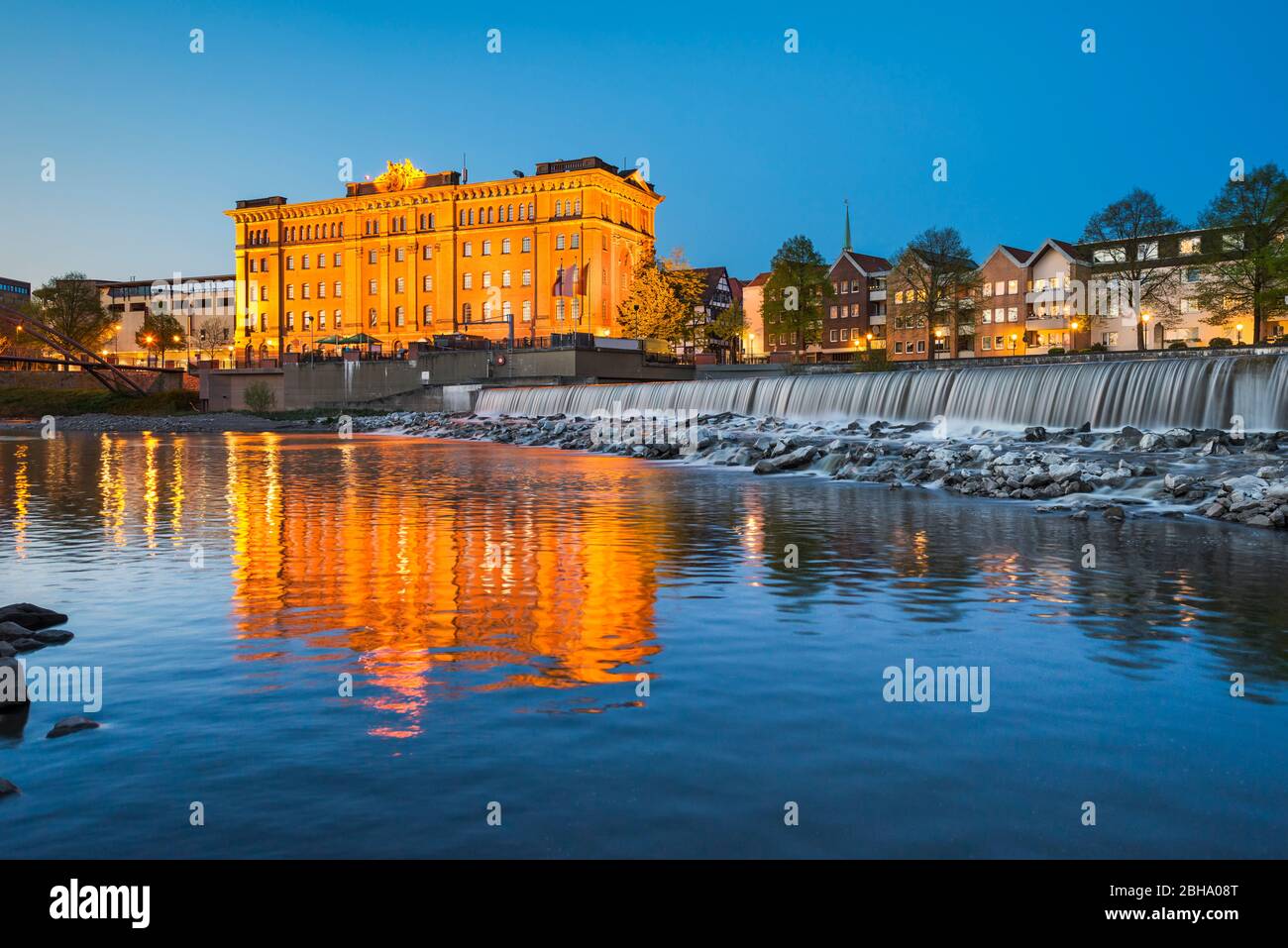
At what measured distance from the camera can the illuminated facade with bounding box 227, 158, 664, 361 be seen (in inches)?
4400

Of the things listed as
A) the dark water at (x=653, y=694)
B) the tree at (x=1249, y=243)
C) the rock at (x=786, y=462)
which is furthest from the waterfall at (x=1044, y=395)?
the tree at (x=1249, y=243)

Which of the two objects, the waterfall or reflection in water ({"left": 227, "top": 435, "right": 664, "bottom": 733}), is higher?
the waterfall

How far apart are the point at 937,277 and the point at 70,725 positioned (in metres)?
90.5

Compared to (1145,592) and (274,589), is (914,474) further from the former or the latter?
(274,589)

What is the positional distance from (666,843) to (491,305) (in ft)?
379

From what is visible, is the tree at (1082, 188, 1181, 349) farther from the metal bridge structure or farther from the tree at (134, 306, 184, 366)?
the tree at (134, 306, 184, 366)

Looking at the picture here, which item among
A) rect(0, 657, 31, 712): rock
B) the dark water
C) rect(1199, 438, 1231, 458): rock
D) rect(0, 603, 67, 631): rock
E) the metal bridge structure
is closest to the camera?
the dark water

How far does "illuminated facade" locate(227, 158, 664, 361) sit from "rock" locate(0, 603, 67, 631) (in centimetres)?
9662

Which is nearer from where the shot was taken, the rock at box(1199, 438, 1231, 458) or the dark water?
the dark water

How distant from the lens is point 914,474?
77.4 feet

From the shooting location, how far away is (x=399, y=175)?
12331 centimetres

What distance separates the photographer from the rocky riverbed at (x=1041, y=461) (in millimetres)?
17984

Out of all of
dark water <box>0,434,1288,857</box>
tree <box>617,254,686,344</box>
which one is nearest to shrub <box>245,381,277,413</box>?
tree <box>617,254,686,344</box>

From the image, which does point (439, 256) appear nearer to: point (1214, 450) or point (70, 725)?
point (1214, 450)
